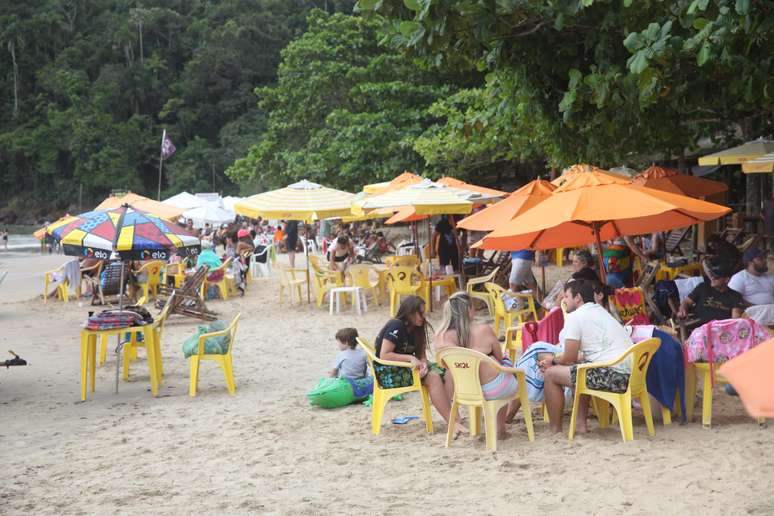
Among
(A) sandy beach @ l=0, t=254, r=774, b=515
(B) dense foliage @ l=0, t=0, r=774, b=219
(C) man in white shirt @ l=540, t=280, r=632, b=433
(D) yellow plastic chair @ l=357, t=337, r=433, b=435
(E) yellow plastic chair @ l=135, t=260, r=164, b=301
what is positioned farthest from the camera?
(E) yellow plastic chair @ l=135, t=260, r=164, b=301

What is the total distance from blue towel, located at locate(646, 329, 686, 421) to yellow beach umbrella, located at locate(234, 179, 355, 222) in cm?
743

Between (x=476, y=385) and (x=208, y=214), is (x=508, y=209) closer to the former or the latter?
(x=476, y=385)

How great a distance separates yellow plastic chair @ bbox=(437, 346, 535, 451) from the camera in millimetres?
5066

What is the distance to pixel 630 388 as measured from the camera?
4.99 meters

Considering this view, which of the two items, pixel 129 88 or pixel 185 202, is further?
pixel 129 88

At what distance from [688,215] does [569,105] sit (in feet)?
4.10

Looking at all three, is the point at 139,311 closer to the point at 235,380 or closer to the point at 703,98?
the point at 235,380

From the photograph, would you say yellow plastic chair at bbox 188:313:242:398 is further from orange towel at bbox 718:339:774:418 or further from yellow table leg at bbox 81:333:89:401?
orange towel at bbox 718:339:774:418

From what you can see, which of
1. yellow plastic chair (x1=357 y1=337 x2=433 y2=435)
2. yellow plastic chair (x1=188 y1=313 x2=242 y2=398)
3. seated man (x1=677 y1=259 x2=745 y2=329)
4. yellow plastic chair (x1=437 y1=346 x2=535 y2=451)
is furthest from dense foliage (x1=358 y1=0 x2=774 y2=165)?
yellow plastic chair (x1=188 y1=313 x2=242 y2=398)

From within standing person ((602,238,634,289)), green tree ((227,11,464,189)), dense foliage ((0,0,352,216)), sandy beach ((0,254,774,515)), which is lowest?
sandy beach ((0,254,774,515))

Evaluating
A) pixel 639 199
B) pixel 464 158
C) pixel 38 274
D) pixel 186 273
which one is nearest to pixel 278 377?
pixel 639 199

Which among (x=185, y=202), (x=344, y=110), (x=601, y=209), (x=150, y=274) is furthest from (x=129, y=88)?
(x=601, y=209)

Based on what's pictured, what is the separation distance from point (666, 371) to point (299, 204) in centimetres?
772

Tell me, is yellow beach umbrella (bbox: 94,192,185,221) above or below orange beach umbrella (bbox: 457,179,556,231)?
above
